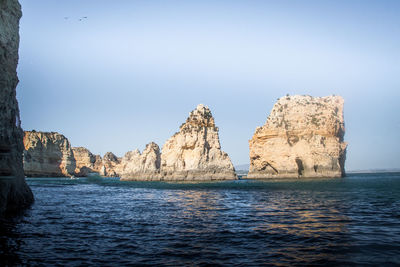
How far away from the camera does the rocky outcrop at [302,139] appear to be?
252 feet

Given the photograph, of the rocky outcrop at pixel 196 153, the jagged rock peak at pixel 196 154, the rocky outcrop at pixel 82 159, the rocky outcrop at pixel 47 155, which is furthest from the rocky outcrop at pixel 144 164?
the rocky outcrop at pixel 82 159

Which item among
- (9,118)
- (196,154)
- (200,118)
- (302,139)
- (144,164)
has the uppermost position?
(200,118)

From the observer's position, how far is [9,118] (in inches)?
771

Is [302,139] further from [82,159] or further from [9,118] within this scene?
[82,159]

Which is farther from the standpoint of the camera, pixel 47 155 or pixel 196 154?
pixel 47 155

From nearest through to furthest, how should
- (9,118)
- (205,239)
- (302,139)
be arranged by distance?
1. (205,239)
2. (9,118)
3. (302,139)

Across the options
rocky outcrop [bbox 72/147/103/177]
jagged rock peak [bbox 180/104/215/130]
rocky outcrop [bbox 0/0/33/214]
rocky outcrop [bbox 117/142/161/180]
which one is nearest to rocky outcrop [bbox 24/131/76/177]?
rocky outcrop [bbox 72/147/103/177]

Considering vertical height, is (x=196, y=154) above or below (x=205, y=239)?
above

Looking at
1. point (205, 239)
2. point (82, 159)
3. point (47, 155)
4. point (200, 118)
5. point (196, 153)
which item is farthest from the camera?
point (82, 159)

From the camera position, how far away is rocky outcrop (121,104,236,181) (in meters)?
85.4

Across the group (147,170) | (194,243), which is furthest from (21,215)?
(147,170)

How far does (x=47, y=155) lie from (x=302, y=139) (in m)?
95.7

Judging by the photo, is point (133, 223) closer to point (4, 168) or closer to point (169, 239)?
point (169, 239)

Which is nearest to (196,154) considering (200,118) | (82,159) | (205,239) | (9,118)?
(200,118)
